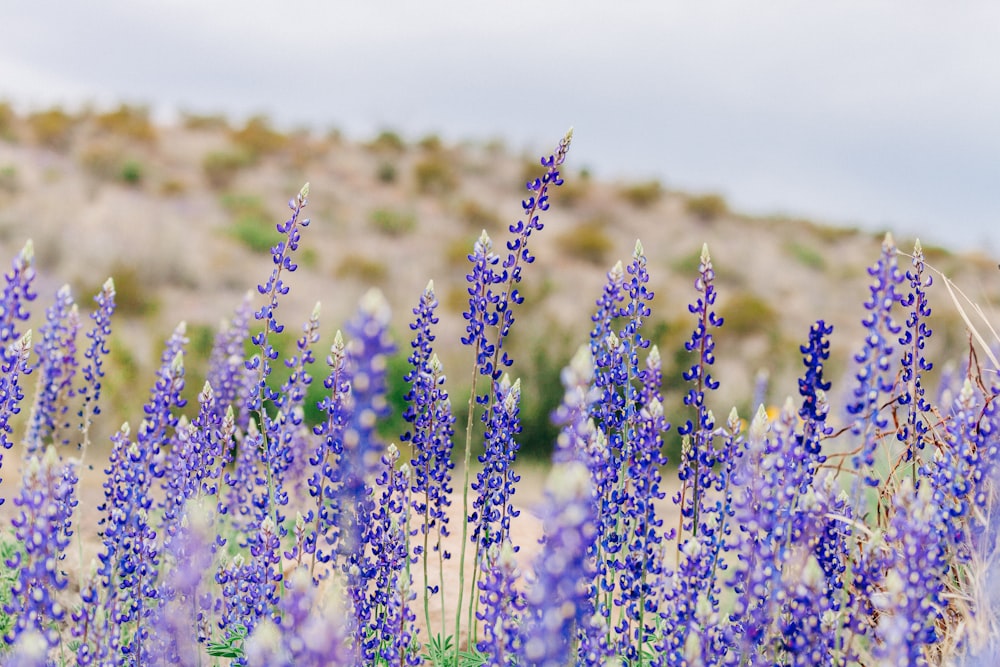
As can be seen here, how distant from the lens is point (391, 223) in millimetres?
25031

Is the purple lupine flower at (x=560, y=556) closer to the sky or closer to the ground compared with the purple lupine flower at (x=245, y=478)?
closer to the ground

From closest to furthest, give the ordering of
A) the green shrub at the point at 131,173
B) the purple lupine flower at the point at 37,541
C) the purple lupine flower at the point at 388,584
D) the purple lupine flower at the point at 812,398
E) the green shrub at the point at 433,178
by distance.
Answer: the purple lupine flower at the point at 37,541 < the purple lupine flower at the point at 812,398 < the purple lupine flower at the point at 388,584 < the green shrub at the point at 131,173 < the green shrub at the point at 433,178

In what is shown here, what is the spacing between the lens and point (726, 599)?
19.7ft

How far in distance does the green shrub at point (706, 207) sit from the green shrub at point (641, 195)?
116 centimetres

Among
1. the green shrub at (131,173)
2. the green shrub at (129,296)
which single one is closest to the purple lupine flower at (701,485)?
the green shrub at (129,296)

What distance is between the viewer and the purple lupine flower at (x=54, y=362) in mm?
3967

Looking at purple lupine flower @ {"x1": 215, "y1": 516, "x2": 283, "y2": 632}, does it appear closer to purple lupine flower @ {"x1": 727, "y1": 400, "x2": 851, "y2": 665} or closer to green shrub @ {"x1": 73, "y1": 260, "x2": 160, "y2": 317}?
purple lupine flower @ {"x1": 727, "y1": 400, "x2": 851, "y2": 665}

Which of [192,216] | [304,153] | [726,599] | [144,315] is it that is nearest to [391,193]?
[304,153]

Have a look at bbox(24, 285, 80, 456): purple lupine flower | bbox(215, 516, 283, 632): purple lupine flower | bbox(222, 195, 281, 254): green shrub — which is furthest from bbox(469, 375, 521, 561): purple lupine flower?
bbox(222, 195, 281, 254): green shrub

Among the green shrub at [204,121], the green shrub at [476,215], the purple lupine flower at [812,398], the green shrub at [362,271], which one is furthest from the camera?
the green shrub at [204,121]

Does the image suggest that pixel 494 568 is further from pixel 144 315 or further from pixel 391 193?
pixel 391 193

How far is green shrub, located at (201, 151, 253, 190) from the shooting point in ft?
91.4

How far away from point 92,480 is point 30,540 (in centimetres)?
590

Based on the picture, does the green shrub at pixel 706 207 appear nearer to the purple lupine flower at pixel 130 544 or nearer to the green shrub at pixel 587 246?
the green shrub at pixel 587 246
